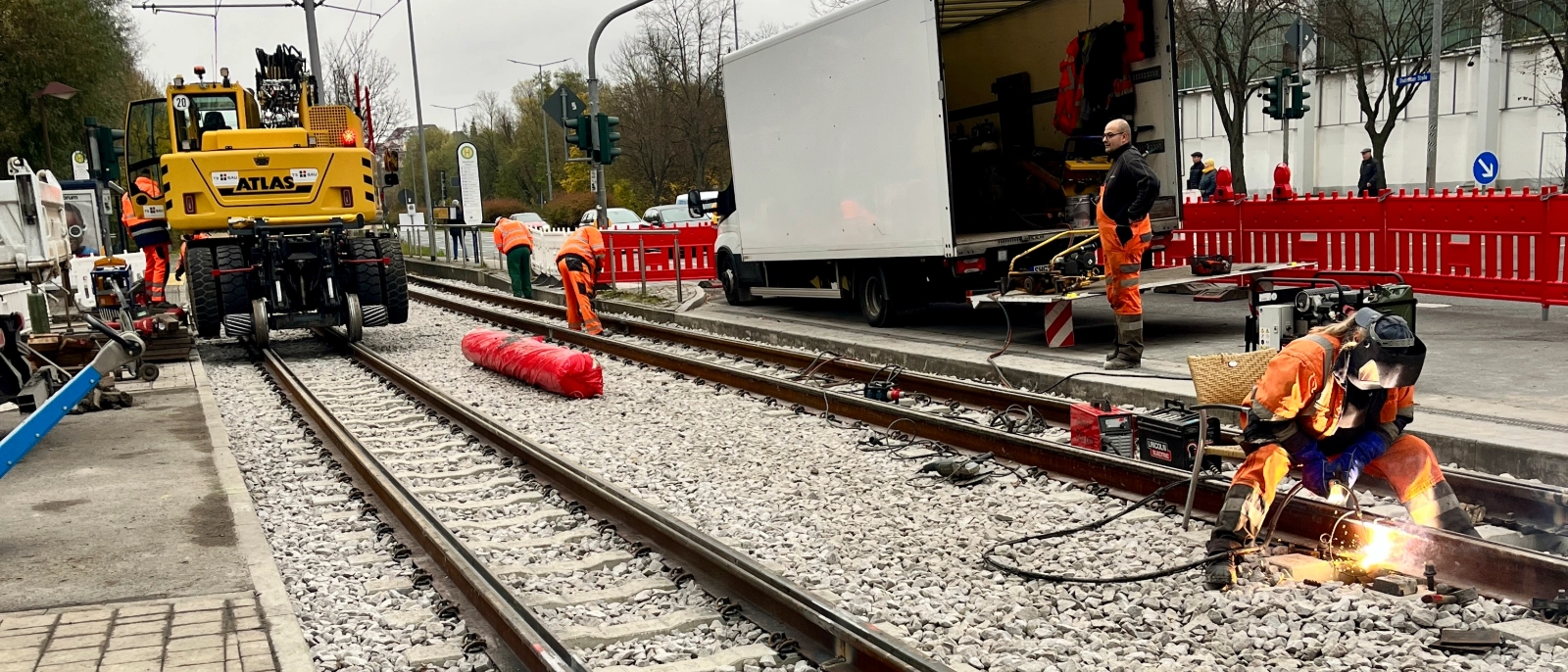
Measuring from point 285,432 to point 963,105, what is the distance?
8.99 meters

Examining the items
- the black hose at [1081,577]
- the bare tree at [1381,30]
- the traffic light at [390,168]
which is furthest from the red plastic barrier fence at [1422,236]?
the bare tree at [1381,30]

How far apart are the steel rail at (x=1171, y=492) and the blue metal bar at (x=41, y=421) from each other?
16.3 feet

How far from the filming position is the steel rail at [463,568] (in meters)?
4.40

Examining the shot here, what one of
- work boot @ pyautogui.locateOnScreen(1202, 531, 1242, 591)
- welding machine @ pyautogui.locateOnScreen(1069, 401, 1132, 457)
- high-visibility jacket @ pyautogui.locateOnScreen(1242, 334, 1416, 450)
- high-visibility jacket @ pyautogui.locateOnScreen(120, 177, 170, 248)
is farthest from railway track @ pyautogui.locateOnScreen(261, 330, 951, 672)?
high-visibility jacket @ pyautogui.locateOnScreen(120, 177, 170, 248)

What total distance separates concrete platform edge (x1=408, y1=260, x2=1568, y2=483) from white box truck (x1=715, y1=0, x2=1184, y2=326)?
Answer: 1.06 metres

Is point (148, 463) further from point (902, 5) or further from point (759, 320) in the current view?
point (759, 320)

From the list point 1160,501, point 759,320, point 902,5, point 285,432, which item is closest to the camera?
point 1160,501

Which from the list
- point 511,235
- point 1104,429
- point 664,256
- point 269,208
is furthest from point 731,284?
point 1104,429

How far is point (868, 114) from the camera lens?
41.7ft

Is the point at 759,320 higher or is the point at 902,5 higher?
the point at 902,5

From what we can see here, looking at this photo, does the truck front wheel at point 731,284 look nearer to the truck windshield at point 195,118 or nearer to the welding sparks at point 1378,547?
the truck windshield at point 195,118

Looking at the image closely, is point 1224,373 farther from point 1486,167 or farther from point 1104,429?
point 1486,167

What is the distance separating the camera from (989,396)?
9.29m

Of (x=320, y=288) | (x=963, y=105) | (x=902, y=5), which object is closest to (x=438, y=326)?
(x=320, y=288)
